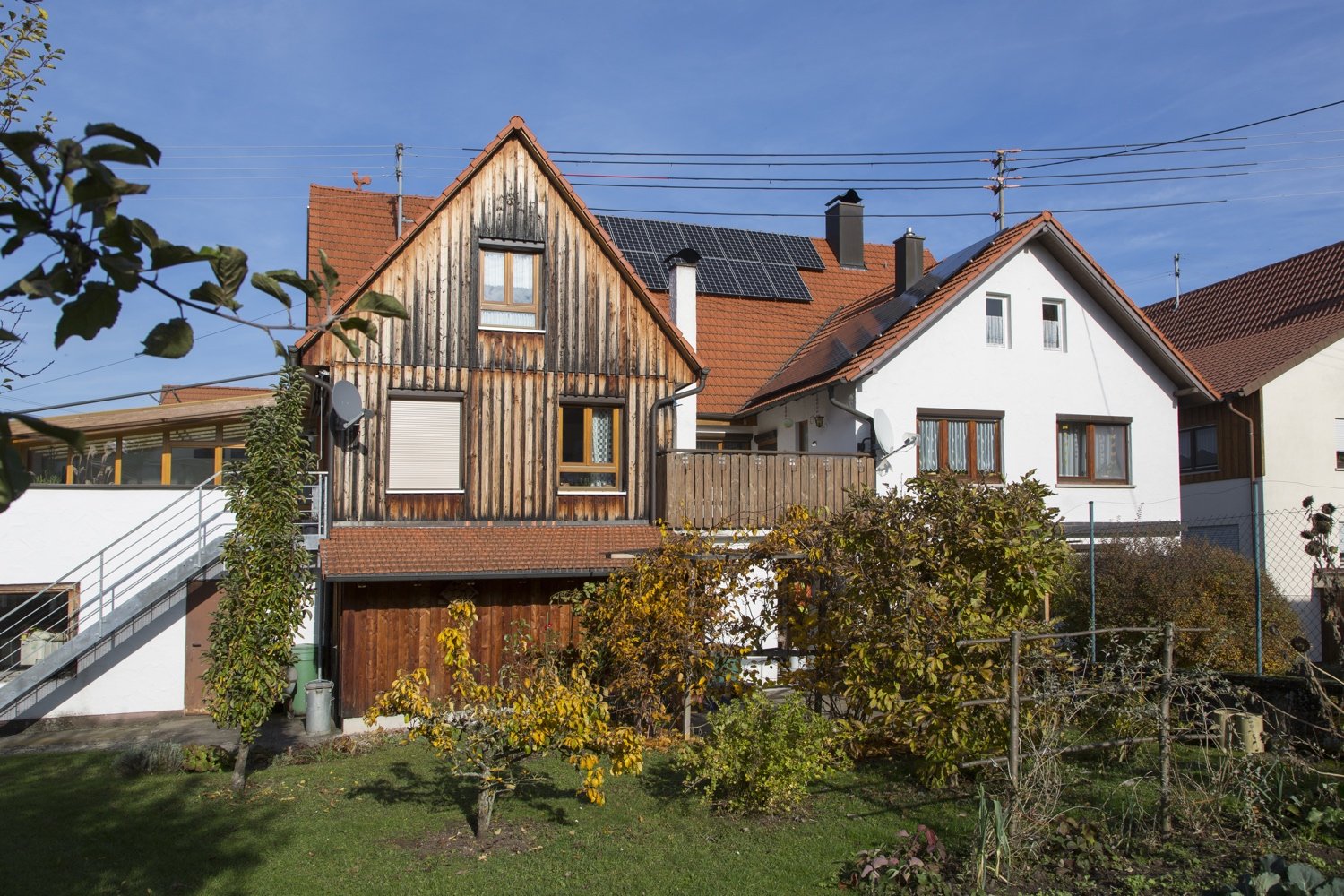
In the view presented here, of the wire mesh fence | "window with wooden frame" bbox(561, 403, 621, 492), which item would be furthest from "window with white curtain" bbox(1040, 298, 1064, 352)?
"window with wooden frame" bbox(561, 403, 621, 492)

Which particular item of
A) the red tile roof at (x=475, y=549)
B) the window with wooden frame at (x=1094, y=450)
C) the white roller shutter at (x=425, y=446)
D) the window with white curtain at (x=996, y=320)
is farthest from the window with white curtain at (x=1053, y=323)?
the white roller shutter at (x=425, y=446)

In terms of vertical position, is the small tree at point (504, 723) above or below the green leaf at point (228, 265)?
below

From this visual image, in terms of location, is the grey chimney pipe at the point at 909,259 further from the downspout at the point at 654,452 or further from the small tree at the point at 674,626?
the small tree at the point at 674,626

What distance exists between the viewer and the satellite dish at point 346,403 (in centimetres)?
1564

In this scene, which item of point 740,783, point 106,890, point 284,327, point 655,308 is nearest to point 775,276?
point 655,308

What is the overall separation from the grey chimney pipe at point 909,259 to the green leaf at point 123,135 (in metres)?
21.7

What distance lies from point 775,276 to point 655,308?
8559 millimetres

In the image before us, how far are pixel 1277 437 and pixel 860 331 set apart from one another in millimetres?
9623

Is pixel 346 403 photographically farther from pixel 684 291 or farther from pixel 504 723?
pixel 504 723

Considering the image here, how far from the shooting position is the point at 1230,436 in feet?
77.0

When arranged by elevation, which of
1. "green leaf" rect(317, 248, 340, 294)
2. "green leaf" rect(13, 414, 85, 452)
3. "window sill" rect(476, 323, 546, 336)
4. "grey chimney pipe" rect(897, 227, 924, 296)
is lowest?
"green leaf" rect(13, 414, 85, 452)

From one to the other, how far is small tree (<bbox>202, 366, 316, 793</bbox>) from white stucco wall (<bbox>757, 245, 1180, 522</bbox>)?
438 inches

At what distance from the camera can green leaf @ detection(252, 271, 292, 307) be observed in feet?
7.95

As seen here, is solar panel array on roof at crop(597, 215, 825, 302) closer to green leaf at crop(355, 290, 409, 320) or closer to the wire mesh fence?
the wire mesh fence
